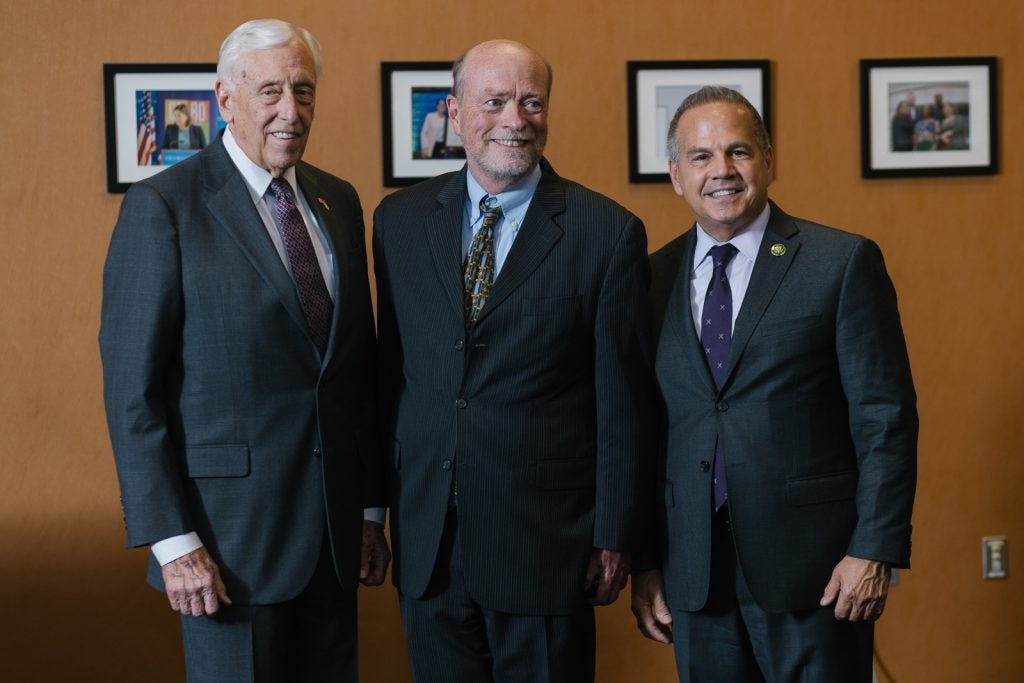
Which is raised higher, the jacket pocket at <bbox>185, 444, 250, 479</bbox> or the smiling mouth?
the smiling mouth

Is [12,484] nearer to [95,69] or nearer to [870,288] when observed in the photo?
[95,69]

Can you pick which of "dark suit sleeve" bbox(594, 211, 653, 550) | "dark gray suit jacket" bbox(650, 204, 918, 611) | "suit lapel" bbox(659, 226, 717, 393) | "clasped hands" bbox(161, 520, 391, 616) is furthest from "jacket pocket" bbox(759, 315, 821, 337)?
"clasped hands" bbox(161, 520, 391, 616)

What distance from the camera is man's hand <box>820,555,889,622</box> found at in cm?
210

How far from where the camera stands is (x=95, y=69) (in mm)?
3199

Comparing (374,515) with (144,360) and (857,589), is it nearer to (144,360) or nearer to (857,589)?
(144,360)

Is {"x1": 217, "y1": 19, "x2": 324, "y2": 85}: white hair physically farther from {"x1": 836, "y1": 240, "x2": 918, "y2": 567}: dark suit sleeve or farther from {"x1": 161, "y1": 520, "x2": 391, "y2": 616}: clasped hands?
{"x1": 836, "y1": 240, "x2": 918, "y2": 567}: dark suit sleeve

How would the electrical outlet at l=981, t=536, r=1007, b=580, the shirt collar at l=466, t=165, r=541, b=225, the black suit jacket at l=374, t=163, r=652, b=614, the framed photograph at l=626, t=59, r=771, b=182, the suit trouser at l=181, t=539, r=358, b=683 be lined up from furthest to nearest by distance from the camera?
the electrical outlet at l=981, t=536, r=1007, b=580 < the framed photograph at l=626, t=59, r=771, b=182 < the shirt collar at l=466, t=165, r=541, b=225 < the black suit jacket at l=374, t=163, r=652, b=614 < the suit trouser at l=181, t=539, r=358, b=683

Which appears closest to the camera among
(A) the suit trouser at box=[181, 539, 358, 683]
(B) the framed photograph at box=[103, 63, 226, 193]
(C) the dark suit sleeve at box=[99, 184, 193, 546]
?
(C) the dark suit sleeve at box=[99, 184, 193, 546]

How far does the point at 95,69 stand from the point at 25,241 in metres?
0.52

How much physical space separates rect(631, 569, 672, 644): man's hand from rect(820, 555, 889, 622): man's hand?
0.36 metres

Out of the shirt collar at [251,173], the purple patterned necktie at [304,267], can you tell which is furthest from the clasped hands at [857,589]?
the shirt collar at [251,173]

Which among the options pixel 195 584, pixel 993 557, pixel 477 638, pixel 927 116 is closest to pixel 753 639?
pixel 477 638

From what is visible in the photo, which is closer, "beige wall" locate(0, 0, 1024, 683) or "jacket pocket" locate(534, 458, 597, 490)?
"jacket pocket" locate(534, 458, 597, 490)

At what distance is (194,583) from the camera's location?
2041 millimetres
